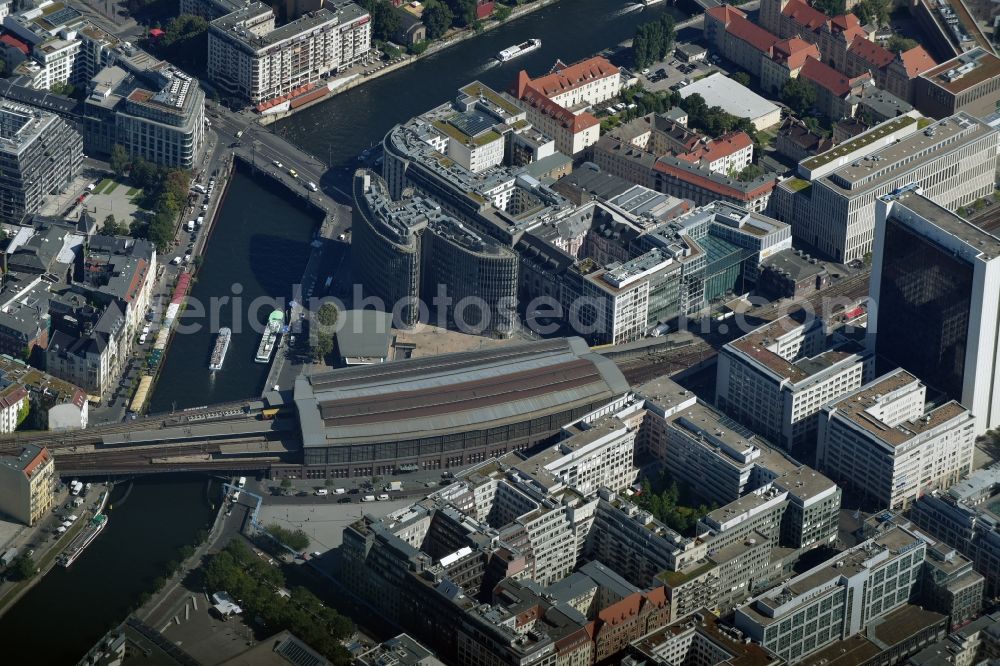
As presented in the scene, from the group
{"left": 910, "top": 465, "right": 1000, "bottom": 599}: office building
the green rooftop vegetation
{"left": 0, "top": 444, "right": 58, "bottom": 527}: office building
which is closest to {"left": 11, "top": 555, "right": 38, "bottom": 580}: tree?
{"left": 0, "top": 444, "right": 58, "bottom": 527}: office building

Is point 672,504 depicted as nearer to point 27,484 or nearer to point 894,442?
point 894,442

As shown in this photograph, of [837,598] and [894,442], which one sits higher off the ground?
[894,442]

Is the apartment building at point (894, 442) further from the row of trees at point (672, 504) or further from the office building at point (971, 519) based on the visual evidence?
the row of trees at point (672, 504)

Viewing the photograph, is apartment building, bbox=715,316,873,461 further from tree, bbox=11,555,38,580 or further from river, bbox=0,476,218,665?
tree, bbox=11,555,38,580

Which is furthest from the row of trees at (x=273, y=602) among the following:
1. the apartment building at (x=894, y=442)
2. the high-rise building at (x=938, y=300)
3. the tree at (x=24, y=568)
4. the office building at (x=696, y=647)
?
the high-rise building at (x=938, y=300)

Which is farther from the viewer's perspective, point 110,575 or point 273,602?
point 110,575

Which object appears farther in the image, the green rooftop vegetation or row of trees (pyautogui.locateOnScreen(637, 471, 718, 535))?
row of trees (pyautogui.locateOnScreen(637, 471, 718, 535))

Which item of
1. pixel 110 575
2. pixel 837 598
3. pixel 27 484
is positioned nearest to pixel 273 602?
pixel 110 575
